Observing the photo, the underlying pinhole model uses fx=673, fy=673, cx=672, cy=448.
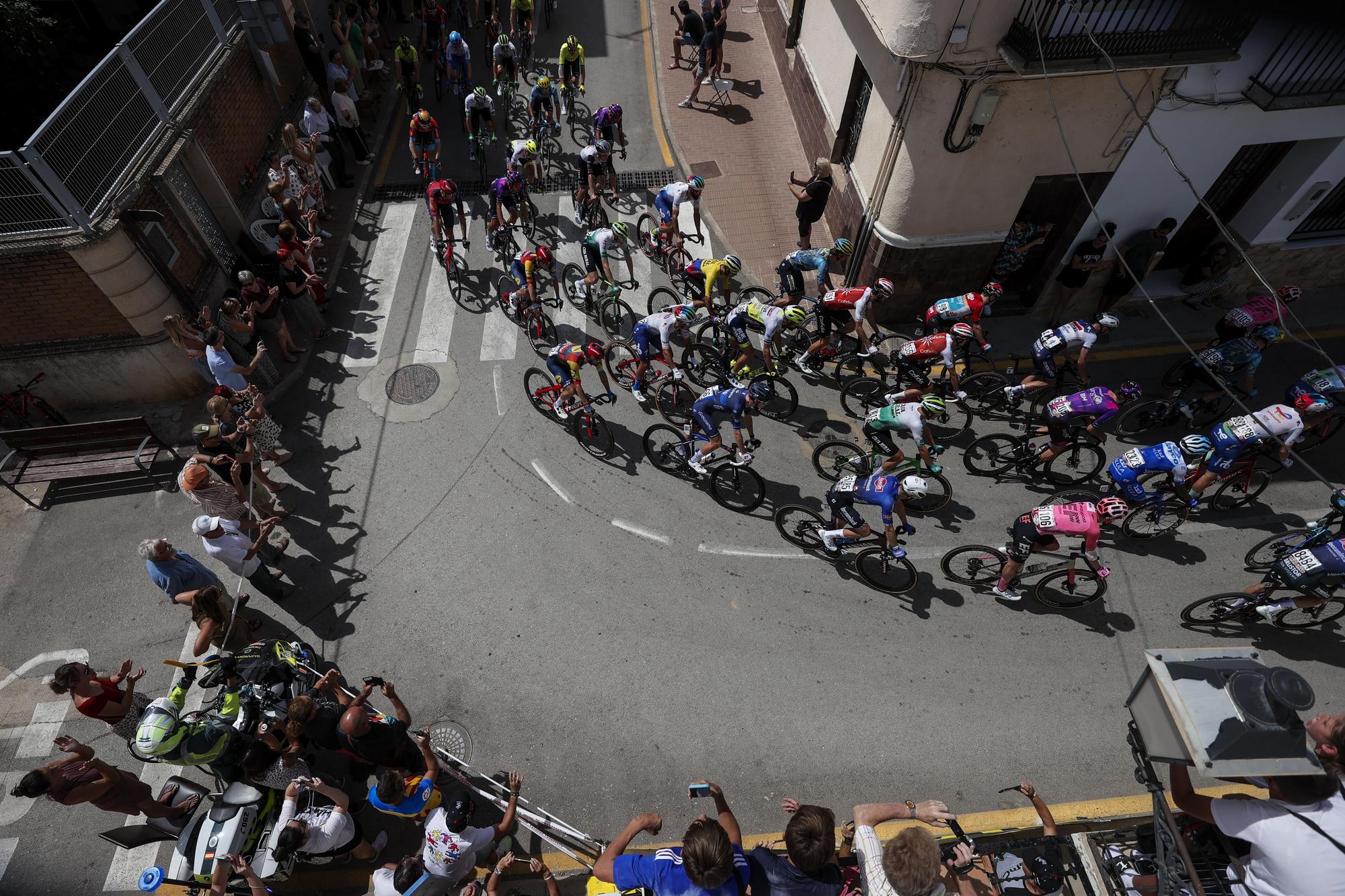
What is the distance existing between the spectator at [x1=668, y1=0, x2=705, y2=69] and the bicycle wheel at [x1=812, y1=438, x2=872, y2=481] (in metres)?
12.5

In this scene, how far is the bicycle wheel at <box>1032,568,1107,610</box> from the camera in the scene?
27.5 feet

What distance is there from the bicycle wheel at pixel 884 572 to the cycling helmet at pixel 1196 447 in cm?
372

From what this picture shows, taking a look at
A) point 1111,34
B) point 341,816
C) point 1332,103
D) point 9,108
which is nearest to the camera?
point 341,816

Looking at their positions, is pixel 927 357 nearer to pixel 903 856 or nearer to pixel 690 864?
pixel 903 856

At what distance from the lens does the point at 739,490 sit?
31.7 ft

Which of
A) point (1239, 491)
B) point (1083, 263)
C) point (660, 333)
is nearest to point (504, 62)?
point (660, 333)

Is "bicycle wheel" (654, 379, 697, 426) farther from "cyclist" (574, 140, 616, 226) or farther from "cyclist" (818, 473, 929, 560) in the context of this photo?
"cyclist" (574, 140, 616, 226)

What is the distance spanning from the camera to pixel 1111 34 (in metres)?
8.48

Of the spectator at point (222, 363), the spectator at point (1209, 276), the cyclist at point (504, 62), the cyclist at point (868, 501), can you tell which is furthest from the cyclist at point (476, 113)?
the spectator at point (1209, 276)

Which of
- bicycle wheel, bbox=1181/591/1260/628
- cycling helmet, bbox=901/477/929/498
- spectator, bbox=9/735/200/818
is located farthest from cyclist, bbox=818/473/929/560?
spectator, bbox=9/735/200/818

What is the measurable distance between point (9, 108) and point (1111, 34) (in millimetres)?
17773

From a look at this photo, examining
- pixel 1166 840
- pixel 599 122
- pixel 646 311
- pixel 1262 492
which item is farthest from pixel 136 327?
pixel 1262 492

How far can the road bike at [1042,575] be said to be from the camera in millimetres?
8352

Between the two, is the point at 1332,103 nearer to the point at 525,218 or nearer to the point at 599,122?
the point at 599,122
